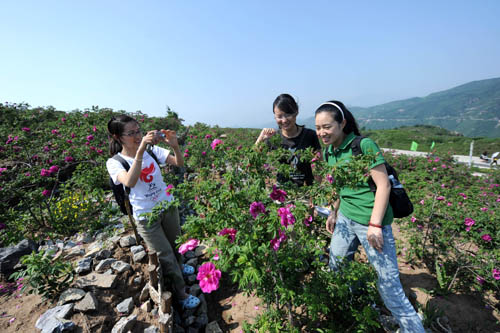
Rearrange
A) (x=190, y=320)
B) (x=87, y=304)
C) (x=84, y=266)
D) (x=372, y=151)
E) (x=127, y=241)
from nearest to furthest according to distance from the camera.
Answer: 1. (x=372, y=151)
2. (x=87, y=304)
3. (x=190, y=320)
4. (x=84, y=266)
5. (x=127, y=241)

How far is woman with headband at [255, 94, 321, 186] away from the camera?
2.26 m

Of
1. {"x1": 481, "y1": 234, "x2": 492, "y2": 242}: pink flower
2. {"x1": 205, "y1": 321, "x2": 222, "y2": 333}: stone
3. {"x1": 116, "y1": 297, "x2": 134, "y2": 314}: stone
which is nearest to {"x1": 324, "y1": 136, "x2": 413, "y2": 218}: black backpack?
{"x1": 481, "y1": 234, "x2": 492, "y2": 242}: pink flower

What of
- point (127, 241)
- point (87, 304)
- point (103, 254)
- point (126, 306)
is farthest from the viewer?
point (127, 241)

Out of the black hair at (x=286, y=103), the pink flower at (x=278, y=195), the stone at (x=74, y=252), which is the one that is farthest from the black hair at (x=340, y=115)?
the stone at (x=74, y=252)

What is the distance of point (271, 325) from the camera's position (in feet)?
5.74

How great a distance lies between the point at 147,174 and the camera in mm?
2215

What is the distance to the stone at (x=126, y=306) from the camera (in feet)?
7.44

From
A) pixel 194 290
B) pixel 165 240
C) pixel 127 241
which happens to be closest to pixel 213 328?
pixel 194 290

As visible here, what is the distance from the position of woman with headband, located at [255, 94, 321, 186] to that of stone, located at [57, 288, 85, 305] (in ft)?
7.94

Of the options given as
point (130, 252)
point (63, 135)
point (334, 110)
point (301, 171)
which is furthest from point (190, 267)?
point (63, 135)

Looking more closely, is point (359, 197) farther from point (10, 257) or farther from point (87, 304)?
point (10, 257)

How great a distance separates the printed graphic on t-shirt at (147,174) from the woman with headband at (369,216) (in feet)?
5.64

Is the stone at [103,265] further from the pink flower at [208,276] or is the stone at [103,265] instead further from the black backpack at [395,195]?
the black backpack at [395,195]

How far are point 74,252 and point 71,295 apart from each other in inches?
40.0
